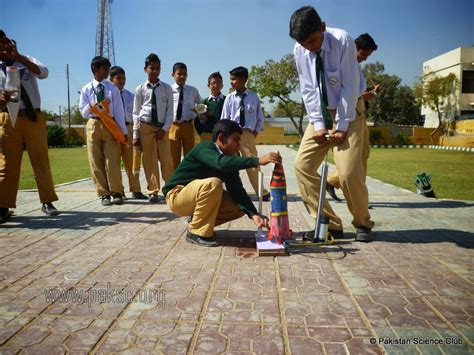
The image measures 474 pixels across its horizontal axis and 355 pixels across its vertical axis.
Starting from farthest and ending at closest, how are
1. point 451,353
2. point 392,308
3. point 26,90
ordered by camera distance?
point 26,90, point 392,308, point 451,353

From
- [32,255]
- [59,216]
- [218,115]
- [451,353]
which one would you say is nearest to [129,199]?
[59,216]

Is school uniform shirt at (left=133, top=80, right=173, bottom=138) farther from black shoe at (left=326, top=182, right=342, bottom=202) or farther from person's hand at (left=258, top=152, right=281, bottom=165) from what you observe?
person's hand at (left=258, top=152, right=281, bottom=165)

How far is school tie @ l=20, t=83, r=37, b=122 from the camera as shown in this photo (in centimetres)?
478

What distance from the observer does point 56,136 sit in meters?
33.8

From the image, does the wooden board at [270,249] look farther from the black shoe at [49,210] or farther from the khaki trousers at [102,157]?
the khaki trousers at [102,157]

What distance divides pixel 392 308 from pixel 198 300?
48.4 inches

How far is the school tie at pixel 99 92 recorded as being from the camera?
19.8 feet

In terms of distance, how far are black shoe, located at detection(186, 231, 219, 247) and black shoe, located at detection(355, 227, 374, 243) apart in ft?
4.70

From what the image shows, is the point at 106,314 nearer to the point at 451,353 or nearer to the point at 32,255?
Result: the point at 32,255

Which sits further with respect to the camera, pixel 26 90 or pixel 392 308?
pixel 26 90

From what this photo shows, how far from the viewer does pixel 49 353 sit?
6.30ft

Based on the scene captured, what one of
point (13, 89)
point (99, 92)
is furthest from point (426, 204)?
point (13, 89)

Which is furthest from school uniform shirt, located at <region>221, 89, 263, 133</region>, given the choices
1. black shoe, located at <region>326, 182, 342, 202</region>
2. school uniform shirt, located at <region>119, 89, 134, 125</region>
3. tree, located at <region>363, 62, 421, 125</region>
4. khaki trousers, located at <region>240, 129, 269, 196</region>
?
tree, located at <region>363, 62, 421, 125</region>

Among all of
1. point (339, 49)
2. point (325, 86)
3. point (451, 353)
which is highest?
point (339, 49)
